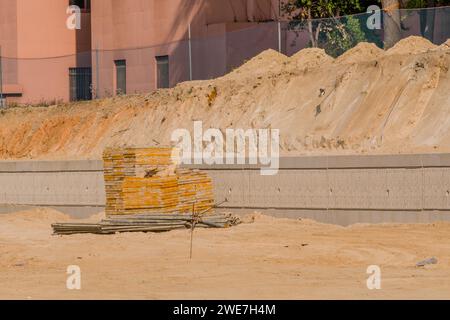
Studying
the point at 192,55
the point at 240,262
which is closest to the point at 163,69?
the point at 192,55

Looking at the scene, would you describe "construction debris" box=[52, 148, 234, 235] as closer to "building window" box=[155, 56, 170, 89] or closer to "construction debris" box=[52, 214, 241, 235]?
"construction debris" box=[52, 214, 241, 235]

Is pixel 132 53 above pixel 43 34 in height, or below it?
below

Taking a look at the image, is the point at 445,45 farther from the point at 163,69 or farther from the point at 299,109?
the point at 163,69

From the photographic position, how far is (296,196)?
84.3 feet

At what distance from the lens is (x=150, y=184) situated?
2547 cm

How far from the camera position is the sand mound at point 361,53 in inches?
1280

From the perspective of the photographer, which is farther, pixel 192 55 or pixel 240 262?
pixel 192 55

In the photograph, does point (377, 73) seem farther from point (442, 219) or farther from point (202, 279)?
point (202, 279)

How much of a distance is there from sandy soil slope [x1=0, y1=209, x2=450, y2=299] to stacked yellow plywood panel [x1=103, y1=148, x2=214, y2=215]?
100 cm

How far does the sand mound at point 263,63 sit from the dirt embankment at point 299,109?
0.14 feet

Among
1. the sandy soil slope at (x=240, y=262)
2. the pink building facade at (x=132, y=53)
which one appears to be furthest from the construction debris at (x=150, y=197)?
the pink building facade at (x=132, y=53)

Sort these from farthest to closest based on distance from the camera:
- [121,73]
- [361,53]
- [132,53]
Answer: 1. [121,73]
2. [132,53]
3. [361,53]

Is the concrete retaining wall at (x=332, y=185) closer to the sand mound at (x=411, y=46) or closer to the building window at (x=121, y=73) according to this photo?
the sand mound at (x=411, y=46)

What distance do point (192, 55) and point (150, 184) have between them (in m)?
16.3
